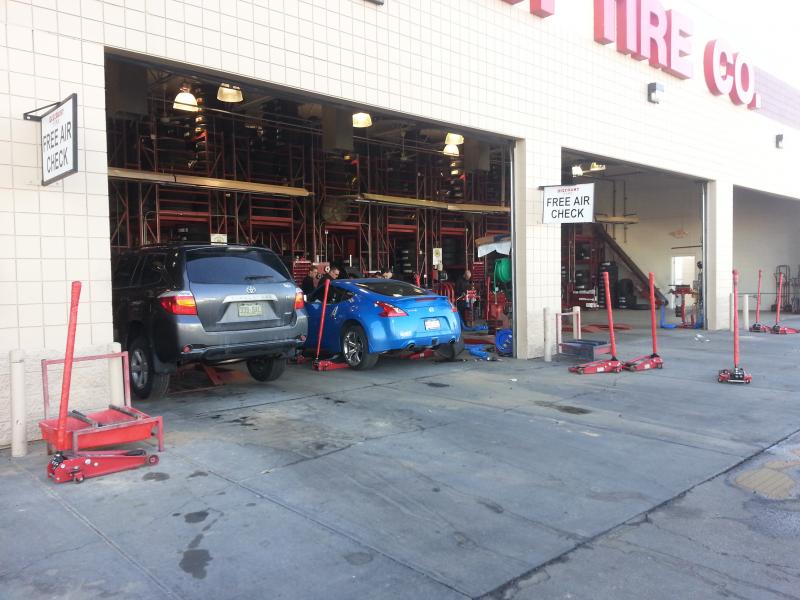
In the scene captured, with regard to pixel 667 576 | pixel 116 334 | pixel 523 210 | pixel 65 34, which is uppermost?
pixel 65 34

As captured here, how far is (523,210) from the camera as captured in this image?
37.1 feet

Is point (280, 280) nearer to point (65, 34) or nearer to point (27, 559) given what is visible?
point (65, 34)

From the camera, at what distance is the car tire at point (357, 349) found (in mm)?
9755

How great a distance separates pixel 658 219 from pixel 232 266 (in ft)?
73.7

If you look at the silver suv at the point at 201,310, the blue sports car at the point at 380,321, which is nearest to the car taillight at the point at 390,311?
the blue sports car at the point at 380,321

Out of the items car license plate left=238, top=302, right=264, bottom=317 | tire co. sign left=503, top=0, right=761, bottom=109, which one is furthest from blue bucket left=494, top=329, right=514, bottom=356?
tire co. sign left=503, top=0, right=761, bottom=109

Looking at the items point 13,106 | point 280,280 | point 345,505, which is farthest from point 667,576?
point 13,106

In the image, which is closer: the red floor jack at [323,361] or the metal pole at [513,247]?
the red floor jack at [323,361]

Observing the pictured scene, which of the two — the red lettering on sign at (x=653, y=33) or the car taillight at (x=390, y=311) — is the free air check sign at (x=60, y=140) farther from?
the red lettering on sign at (x=653, y=33)

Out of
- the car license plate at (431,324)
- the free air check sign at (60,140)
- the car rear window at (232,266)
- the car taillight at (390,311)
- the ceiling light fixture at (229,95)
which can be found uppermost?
the ceiling light fixture at (229,95)

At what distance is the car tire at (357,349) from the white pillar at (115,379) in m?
3.97

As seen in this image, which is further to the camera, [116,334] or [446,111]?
[446,111]

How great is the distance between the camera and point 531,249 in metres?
11.4

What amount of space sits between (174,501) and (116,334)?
4735 mm
